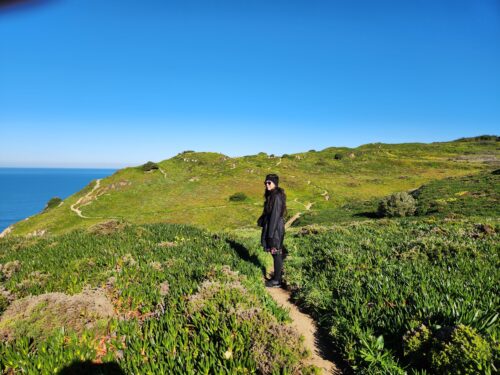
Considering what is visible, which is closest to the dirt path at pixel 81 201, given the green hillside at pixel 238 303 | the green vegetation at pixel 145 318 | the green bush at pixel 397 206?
the green hillside at pixel 238 303

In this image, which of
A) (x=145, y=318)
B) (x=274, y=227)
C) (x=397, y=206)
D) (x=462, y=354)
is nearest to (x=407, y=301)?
(x=462, y=354)

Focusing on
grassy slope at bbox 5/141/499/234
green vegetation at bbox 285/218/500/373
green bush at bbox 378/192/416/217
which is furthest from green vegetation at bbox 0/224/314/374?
grassy slope at bbox 5/141/499/234

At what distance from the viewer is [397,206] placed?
1060 inches

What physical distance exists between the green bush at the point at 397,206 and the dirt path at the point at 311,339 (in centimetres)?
2254

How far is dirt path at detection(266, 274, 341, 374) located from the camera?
15.8ft

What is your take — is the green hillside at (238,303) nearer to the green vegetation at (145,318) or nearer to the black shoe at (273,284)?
the green vegetation at (145,318)

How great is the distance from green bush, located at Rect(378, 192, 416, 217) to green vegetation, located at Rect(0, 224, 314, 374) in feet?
73.2

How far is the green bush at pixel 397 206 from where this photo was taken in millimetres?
26702

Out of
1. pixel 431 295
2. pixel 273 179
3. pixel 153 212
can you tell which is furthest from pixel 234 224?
pixel 431 295

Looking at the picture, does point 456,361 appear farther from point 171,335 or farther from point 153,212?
point 153,212

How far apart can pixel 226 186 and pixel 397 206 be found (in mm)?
36665

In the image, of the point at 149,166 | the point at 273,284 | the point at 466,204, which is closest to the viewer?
the point at 273,284

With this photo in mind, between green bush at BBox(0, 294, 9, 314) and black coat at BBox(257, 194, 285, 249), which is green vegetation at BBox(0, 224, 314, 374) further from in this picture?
black coat at BBox(257, 194, 285, 249)

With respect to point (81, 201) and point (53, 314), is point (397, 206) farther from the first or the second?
point (81, 201)
